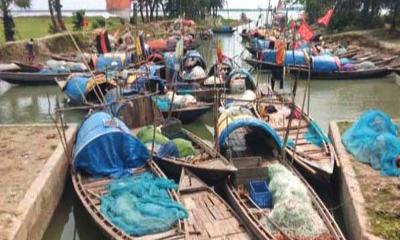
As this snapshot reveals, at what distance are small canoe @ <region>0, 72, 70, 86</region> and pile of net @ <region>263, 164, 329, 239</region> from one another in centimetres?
1793

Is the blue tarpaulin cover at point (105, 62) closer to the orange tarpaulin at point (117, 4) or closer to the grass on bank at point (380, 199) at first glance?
the orange tarpaulin at point (117, 4)

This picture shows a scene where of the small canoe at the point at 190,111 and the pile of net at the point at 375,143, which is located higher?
the pile of net at the point at 375,143

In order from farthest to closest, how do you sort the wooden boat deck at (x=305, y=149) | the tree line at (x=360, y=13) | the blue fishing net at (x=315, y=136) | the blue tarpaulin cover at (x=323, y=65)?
the tree line at (x=360, y=13) → the blue tarpaulin cover at (x=323, y=65) → the blue fishing net at (x=315, y=136) → the wooden boat deck at (x=305, y=149)

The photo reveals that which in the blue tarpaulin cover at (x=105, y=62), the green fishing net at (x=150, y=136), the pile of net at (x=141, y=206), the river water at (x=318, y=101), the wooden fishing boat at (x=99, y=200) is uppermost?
the blue tarpaulin cover at (x=105, y=62)

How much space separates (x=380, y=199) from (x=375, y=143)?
7.59 feet

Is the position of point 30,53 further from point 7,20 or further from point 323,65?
point 323,65

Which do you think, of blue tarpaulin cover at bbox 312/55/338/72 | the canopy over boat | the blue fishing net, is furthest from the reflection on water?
blue tarpaulin cover at bbox 312/55/338/72

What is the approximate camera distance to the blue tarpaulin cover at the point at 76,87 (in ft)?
64.5

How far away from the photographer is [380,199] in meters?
9.41

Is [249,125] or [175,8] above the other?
[175,8]

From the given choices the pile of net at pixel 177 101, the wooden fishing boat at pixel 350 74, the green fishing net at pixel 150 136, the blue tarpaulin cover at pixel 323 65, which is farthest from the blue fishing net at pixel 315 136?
the blue tarpaulin cover at pixel 323 65

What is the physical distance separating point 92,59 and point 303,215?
761 inches

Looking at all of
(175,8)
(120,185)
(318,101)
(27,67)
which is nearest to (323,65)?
(318,101)

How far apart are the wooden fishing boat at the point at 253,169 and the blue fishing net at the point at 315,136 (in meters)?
1.43
